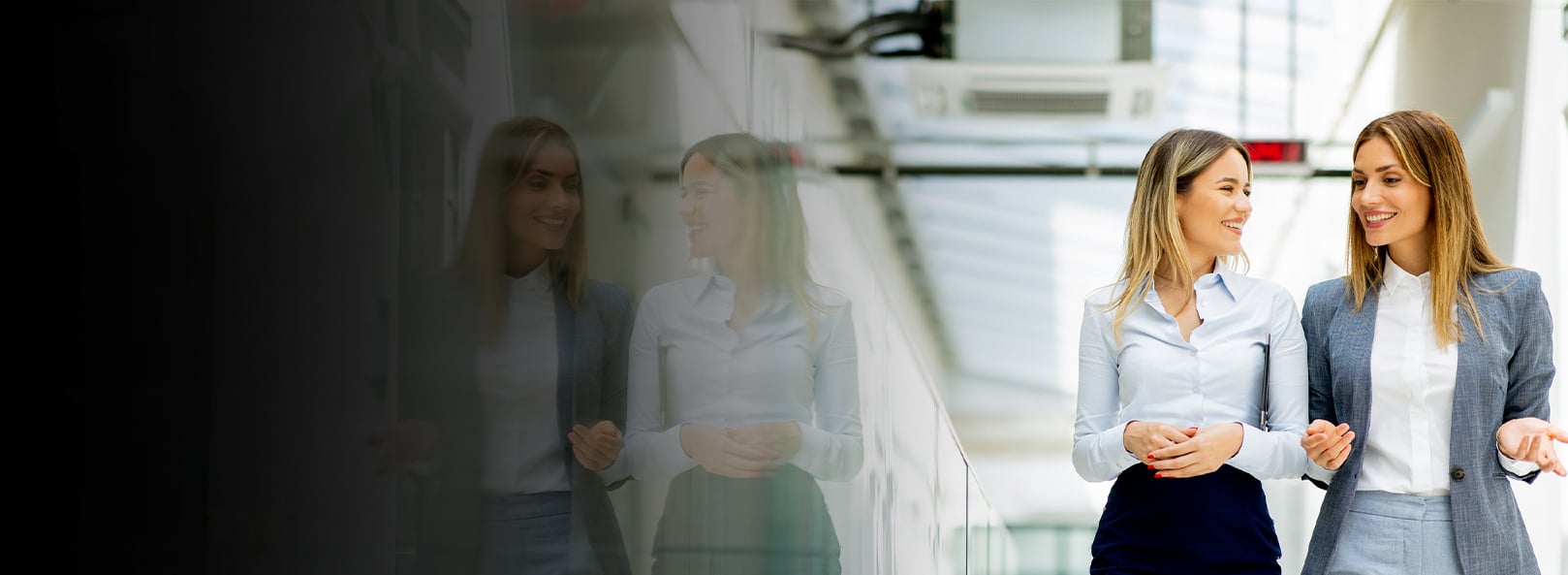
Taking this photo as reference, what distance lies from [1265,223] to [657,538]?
29.1ft

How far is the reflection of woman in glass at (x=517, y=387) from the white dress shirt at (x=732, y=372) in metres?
0.12

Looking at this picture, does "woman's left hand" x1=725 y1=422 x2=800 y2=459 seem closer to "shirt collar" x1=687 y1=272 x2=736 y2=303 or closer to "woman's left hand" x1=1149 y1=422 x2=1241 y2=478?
"shirt collar" x1=687 y1=272 x2=736 y2=303

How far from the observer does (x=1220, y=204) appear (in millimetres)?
2189

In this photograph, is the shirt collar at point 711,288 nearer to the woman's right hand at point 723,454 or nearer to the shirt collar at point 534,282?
the woman's right hand at point 723,454

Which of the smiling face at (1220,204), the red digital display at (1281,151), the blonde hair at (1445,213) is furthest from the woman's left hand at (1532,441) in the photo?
the red digital display at (1281,151)

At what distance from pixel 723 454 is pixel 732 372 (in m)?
0.08

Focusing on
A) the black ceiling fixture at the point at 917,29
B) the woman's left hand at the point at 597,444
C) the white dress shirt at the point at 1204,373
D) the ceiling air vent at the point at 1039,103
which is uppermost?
the black ceiling fixture at the point at 917,29

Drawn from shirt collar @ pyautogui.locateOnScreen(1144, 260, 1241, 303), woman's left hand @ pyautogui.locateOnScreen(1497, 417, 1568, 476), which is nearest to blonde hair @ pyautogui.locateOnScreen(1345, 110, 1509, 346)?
woman's left hand @ pyautogui.locateOnScreen(1497, 417, 1568, 476)

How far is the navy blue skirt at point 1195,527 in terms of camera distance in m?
2.09

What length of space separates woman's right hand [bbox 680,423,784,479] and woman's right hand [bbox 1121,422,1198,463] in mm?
762

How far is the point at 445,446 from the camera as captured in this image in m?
0.58

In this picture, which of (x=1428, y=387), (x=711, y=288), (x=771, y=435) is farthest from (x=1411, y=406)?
(x=711, y=288)

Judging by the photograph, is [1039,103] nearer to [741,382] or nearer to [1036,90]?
[1036,90]

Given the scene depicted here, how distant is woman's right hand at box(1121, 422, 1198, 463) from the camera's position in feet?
6.57
